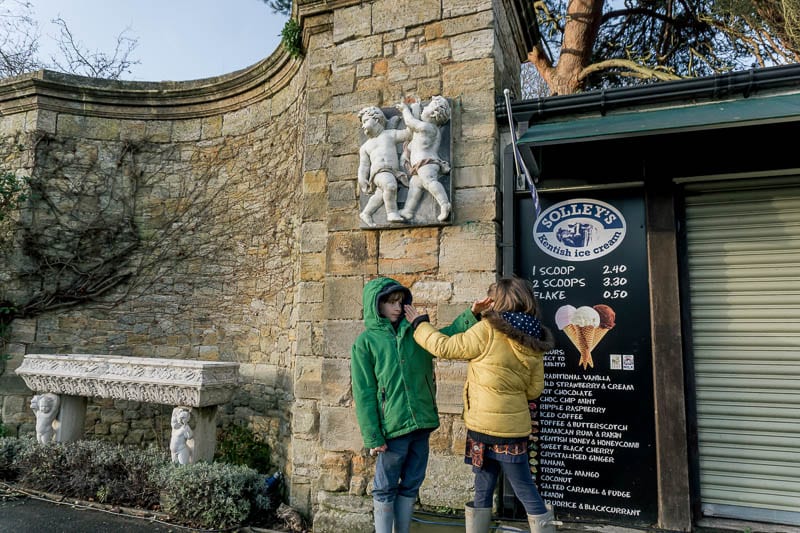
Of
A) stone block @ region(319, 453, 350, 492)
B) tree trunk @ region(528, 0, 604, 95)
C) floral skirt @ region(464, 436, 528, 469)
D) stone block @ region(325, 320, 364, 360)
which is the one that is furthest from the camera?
tree trunk @ region(528, 0, 604, 95)

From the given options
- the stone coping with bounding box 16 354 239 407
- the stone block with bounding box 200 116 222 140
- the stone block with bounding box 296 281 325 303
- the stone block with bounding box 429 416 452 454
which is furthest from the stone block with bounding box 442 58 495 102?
the stone block with bounding box 200 116 222 140

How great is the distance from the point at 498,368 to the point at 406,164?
5.78 ft

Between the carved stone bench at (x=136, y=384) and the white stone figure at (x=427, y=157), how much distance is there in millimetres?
2520

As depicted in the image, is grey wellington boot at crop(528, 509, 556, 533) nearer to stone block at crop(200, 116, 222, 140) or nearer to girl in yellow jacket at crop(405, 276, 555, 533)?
girl in yellow jacket at crop(405, 276, 555, 533)

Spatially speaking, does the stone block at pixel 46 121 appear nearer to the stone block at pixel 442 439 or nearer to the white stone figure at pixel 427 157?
the white stone figure at pixel 427 157

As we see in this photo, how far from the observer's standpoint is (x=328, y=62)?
4520 millimetres

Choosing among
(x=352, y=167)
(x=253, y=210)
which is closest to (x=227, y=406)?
(x=253, y=210)

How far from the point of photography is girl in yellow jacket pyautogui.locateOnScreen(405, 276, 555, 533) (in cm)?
255

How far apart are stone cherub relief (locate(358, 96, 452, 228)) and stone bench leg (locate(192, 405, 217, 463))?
7.96 feet

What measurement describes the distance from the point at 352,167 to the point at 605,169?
187cm

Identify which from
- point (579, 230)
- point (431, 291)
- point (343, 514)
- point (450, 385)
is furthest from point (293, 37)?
point (343, 514)

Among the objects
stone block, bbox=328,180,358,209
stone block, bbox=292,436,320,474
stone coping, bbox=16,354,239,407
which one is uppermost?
stone block, bbox=328,180,358,209

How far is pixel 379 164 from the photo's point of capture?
3711mm

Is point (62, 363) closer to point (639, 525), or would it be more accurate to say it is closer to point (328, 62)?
point (328, 62)
